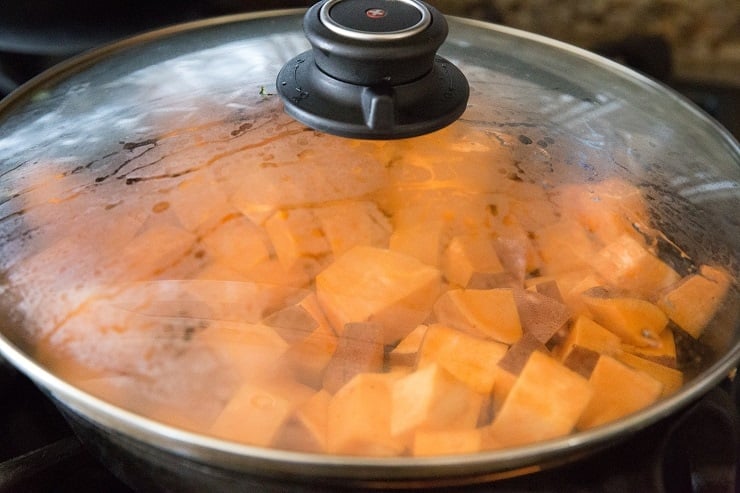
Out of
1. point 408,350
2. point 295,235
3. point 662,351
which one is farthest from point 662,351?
point 295,235

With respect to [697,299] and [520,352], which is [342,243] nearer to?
[520,352]

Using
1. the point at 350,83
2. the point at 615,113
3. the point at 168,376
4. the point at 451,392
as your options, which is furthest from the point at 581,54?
the point at 168,376

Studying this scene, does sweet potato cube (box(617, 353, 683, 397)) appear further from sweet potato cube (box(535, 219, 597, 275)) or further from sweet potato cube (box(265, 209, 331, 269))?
sweet potato cube (box(265, 209, 331, 269))

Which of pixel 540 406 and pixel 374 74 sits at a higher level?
pixel 374 74

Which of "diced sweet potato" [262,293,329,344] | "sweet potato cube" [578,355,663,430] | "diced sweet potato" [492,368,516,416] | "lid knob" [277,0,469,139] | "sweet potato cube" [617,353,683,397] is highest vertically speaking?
"lid knob" [277,0,469,139]

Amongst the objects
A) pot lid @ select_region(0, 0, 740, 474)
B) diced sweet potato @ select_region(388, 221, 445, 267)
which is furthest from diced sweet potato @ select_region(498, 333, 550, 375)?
diced sweet potato @ select_region(388, 221, 445, 267)

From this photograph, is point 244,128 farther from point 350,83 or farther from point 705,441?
point 705,441
